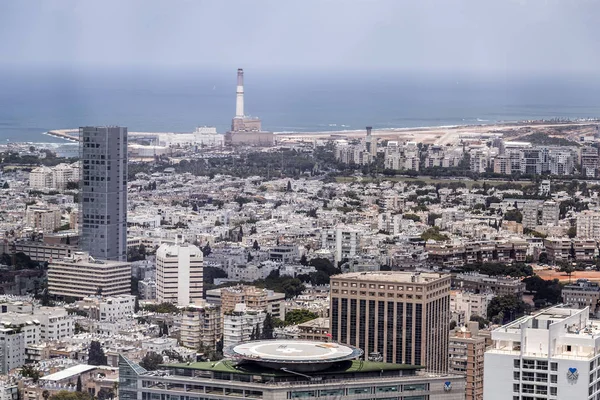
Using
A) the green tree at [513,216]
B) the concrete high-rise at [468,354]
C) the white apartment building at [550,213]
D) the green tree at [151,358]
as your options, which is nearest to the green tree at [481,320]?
the concrete high-rise at [468,354]

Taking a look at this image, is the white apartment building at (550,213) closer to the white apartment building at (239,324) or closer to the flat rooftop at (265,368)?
the white apartment building at (239,324)

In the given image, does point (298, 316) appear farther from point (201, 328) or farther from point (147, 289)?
point (147, 289)

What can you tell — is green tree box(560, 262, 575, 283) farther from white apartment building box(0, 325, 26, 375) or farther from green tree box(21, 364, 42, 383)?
green tree box(21, 364, 42, 383)

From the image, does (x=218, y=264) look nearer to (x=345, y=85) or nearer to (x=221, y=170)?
(x=221, y=170)

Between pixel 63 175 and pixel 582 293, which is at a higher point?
pixel 63 175

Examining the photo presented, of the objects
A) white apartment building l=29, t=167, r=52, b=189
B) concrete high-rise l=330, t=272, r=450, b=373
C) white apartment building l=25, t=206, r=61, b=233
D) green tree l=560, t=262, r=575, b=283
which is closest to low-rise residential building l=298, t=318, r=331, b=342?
concrete high-rise l=330, t=272, r=450, b=373

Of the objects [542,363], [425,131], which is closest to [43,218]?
[425,131]
